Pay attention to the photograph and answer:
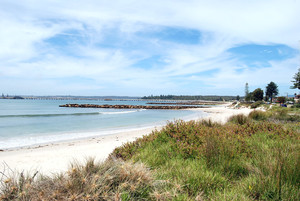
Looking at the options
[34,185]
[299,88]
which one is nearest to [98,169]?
[34,185]

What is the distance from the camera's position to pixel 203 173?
3426 millimetres

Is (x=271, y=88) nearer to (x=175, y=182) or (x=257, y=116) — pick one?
(x=257, y=116)

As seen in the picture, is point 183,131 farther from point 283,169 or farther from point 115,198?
→ point 115,198

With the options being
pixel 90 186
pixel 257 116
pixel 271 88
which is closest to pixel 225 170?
pixel 90 186

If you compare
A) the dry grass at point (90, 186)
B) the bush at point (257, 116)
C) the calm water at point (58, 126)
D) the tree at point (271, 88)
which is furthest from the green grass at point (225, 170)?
the tree at point (271, 88)

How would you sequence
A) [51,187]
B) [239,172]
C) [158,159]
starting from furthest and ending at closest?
1. [158,159]
2. [239,172]
3. [51,187]

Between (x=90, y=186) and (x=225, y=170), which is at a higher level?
(x=90, y=186)

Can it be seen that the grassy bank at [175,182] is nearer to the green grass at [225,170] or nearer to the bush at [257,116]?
the green grass at [225,170]

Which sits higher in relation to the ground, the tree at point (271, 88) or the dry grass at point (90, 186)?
the tree at point (271, 88)

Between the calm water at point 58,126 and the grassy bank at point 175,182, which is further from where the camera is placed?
the calm water at point 58,126

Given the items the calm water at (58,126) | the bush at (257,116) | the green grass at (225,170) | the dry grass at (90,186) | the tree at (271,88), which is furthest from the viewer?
the tree at (271,88)

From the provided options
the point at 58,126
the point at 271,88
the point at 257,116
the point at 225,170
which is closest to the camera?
the point at 225,170

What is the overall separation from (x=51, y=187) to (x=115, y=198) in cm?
102

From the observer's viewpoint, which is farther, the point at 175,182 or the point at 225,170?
the point at 225,170
